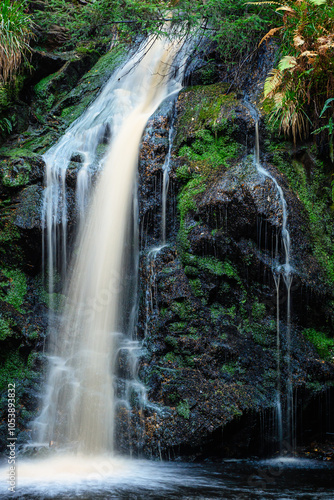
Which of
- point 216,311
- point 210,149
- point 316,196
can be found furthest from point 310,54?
point 216,311

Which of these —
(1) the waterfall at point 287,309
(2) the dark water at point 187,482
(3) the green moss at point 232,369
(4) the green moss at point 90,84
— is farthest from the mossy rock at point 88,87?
(2) the dark water at point 187,482

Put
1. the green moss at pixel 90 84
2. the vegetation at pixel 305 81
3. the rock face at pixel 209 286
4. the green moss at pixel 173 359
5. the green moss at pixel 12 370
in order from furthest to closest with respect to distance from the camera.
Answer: the green moss at pixel 90 84 < the vegetation at pixel 305 81 < the green moss at pixel 12 370 < the green moss at pixel 173 359 < the rock face at pixel 209 286

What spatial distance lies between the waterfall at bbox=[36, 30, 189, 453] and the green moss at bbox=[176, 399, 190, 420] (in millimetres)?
876

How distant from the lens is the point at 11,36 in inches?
305

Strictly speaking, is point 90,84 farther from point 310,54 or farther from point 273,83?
point 310,54

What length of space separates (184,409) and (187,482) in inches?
36.3

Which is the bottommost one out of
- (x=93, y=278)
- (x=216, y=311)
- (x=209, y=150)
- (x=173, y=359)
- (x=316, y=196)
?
(x=173, y=359)

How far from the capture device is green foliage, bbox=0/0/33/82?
7.69 meters

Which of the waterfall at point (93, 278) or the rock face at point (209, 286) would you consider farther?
the waterfall at point (93, 278)

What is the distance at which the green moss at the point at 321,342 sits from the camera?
5.21 meters

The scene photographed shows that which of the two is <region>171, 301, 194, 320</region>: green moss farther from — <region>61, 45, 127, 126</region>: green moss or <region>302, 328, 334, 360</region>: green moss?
<region>61, 45, 127, 126</region>: green moss

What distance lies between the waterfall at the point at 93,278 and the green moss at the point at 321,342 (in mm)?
2420

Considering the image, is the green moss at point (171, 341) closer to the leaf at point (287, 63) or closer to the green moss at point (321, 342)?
the green moss at point (321, 342)

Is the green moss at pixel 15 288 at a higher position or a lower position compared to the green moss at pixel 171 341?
higher
